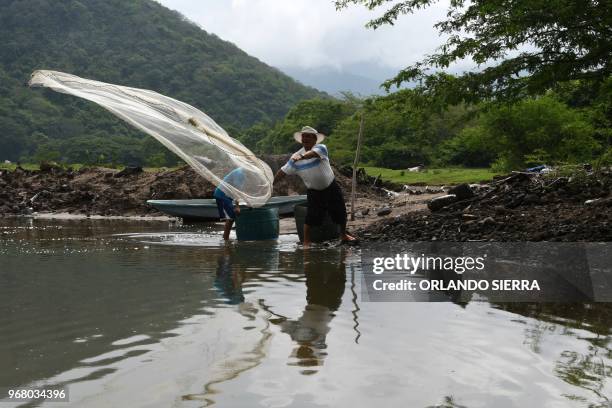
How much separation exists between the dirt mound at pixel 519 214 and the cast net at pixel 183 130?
2.18 meters

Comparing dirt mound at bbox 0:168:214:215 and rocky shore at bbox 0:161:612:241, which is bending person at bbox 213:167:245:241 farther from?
dirt mound at bbox 0:168:214:215

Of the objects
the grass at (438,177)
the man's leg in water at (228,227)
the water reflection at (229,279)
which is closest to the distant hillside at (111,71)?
the grass at (438,177)

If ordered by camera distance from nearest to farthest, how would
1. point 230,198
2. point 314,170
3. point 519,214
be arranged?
point 314,170 → point 519,214 → point 230,198

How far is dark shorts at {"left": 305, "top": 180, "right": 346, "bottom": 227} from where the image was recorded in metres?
9.81

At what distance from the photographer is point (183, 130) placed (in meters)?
9.41

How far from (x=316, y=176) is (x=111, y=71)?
9231 centimetres

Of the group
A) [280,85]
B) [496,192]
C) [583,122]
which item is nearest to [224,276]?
[496,192]

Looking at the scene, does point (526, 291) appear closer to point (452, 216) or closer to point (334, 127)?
point (452, 216)

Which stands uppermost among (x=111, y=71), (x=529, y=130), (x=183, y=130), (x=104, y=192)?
(x=111, y=71)

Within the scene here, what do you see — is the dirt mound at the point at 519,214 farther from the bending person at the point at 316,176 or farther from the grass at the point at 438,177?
the grass at the point at 438,177

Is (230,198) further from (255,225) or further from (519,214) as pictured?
(519,214)

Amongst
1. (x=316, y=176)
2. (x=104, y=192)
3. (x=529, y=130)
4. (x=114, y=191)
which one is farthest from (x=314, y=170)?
(x=529, y=130)

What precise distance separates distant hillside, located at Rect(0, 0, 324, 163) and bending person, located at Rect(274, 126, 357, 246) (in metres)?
58.5

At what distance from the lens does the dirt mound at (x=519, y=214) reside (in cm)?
873
